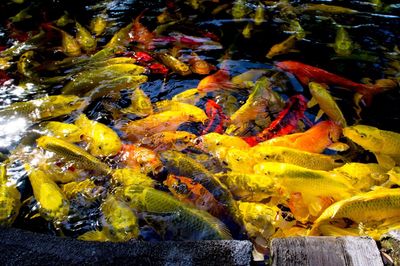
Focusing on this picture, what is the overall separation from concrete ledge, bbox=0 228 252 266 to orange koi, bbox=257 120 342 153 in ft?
5.05

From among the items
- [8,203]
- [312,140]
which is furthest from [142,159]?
[312,140]

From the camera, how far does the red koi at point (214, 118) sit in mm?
3875

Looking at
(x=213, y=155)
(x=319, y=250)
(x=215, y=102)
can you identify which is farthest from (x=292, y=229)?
(x=215, y=102)

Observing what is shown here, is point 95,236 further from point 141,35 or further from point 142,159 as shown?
point 141,35

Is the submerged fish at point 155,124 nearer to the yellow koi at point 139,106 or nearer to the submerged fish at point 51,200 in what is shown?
the yellow koi at point 139,106

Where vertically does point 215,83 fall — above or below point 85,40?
below

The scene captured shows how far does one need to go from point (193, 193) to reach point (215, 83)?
73.9 inches

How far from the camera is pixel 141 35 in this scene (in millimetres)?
5801

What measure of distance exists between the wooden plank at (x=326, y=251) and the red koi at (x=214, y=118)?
1.90 m

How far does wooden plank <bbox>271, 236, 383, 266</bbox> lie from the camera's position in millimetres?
1955

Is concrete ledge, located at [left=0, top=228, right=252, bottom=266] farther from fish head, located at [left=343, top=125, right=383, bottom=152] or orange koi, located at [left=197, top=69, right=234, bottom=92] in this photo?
orange koi, located at [left=197, top=69, right=234, bottom=92]

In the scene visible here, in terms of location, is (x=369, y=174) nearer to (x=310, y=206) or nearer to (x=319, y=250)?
(x=310, y=206)

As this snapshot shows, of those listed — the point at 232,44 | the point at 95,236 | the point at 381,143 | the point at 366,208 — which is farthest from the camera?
the point at 232,44

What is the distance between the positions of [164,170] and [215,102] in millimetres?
1292
